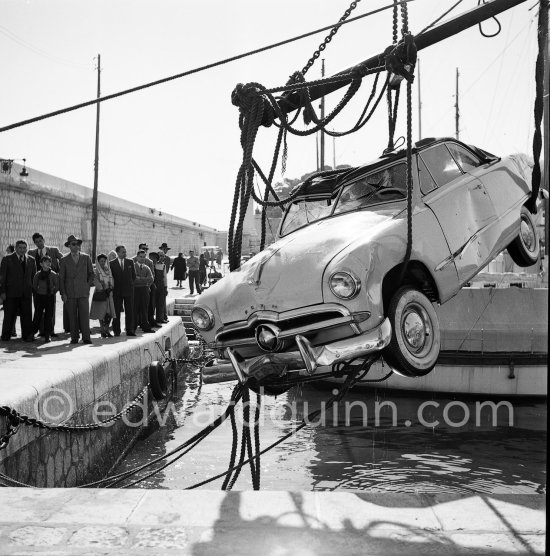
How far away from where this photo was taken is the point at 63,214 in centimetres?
2761

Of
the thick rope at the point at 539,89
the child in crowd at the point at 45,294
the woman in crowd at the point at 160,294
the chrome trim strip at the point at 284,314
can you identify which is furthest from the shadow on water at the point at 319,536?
the woman in crowd at the point at 160,294

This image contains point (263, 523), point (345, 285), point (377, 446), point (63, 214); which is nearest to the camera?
point (263, 523)

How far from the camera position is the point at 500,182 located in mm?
7086

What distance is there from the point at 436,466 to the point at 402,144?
5981 mm

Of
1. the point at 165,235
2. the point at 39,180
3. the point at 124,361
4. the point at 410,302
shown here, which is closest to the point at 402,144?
the point at 410,302

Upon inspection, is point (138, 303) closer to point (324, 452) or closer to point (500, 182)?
point (324, 452)

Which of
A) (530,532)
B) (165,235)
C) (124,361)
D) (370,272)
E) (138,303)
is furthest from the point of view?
(165,235)

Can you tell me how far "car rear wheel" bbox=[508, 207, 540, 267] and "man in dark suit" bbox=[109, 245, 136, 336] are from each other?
800cm

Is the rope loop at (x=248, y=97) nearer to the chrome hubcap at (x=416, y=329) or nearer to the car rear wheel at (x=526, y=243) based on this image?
the chrome hubcap at (x=416, y=329)

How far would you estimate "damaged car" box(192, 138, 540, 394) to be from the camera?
5184mm

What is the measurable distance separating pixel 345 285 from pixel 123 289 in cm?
917

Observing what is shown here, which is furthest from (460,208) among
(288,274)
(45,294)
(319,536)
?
(45,294)

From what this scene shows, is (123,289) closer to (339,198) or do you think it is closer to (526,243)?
(339,198)

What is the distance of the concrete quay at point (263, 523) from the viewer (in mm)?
3875
